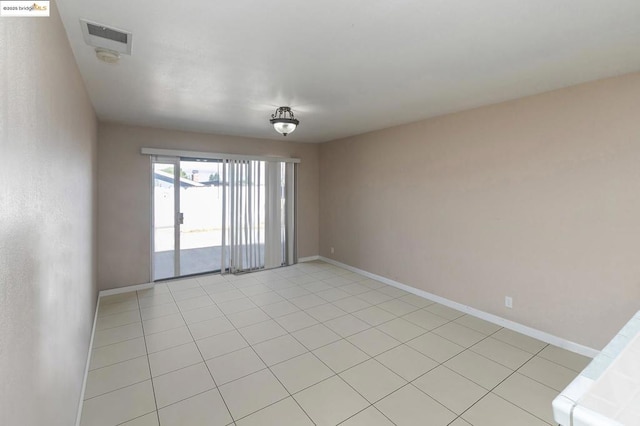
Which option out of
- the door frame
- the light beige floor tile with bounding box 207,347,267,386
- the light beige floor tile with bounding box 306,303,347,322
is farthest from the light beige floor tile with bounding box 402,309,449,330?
the door frame

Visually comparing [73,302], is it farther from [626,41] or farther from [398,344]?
[626,41]

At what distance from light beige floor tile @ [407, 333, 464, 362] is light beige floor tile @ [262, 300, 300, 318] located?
153cm

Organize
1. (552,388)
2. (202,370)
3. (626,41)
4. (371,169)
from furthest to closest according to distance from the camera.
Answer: (371,169) < (202,370) < (552,388) < (626,41)

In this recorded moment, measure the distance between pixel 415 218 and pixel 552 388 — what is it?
2.42 m

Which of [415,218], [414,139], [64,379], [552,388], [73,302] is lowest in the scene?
[552,388]

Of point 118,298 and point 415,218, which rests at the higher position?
point 415,218

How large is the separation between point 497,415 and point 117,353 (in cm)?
329

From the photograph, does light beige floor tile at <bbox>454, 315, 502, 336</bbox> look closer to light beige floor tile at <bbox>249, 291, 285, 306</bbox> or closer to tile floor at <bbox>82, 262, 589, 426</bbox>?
tile floor at <bbox>82, 262, 589, 426</bbox>

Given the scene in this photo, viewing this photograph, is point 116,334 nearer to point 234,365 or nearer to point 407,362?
point 234,365

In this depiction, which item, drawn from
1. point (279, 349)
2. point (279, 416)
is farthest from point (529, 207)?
point (279, 416)

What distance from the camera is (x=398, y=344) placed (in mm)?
2955

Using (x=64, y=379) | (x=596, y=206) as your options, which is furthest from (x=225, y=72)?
(x=596, y=206)

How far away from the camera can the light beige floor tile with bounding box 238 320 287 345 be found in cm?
306

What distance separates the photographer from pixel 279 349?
9.37 ft
